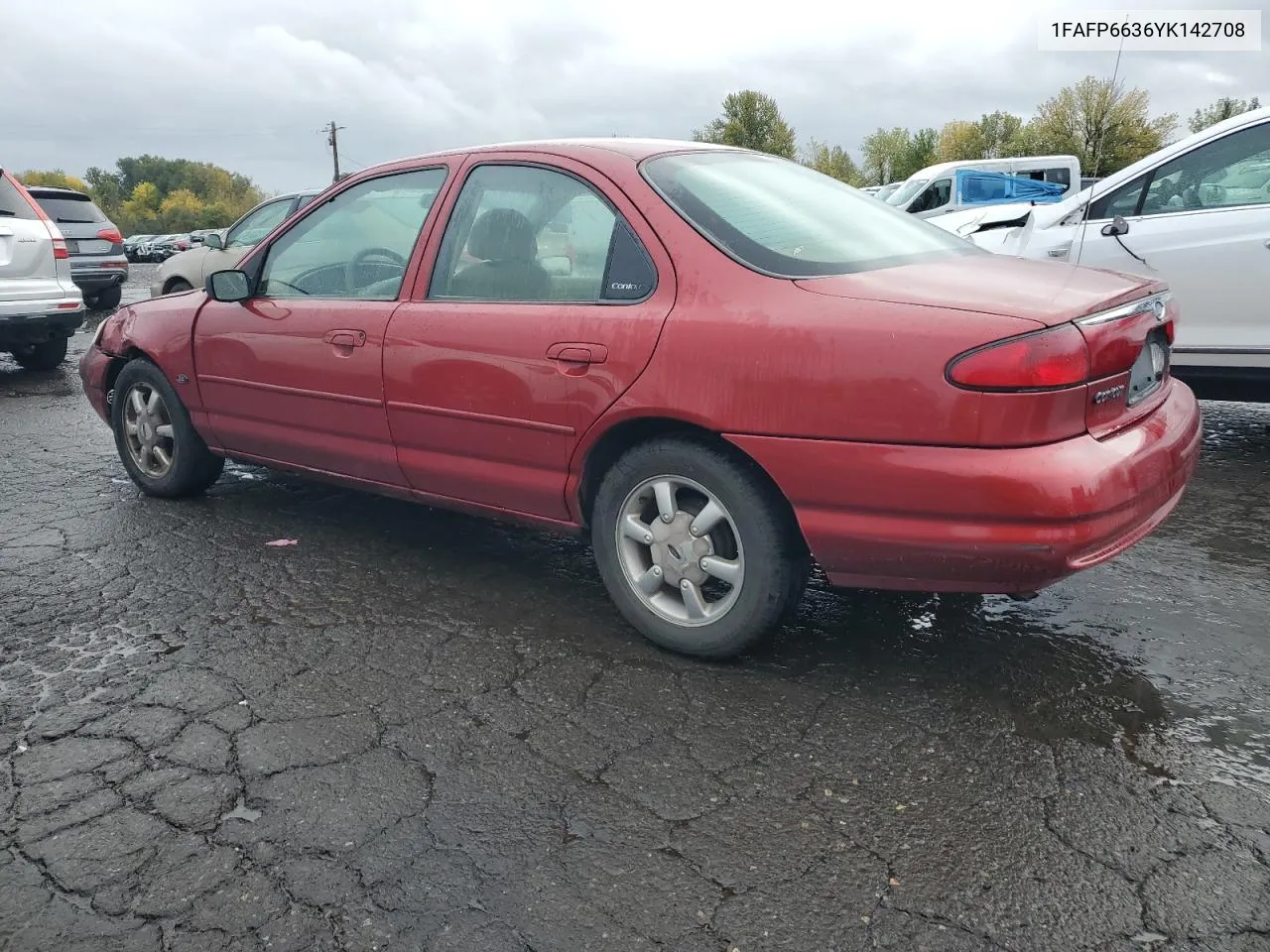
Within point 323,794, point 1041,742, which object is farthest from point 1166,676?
point 323,794

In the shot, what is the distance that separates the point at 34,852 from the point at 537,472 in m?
1.72

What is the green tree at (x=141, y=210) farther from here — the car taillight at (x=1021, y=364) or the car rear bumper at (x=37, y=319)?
the car taillight at (x=1021, y=364)

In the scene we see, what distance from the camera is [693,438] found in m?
3.08

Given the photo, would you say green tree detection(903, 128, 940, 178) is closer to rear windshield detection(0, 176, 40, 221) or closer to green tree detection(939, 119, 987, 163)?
green tree detection(939, 119, 987, 163)

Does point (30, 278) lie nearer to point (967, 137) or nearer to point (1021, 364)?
point (1021, 364)

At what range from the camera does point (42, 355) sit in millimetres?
9836

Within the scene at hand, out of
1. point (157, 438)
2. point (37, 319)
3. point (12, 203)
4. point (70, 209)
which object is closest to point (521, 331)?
point (157, 438)

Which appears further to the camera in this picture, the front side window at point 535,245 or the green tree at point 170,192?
the green tree at point 170,192

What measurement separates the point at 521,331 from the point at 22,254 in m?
6.90

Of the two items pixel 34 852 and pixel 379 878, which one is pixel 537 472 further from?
→ pixel 34 852

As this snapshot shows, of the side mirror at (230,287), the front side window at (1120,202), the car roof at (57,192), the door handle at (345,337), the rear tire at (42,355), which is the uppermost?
the car roof at (57,192)

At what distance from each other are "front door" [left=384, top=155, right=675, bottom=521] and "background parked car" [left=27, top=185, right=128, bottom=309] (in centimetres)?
1257

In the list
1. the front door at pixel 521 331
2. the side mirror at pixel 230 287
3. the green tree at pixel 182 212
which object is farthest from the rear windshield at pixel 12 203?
the green tree at pixel 182 212

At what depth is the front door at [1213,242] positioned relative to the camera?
5.26m
